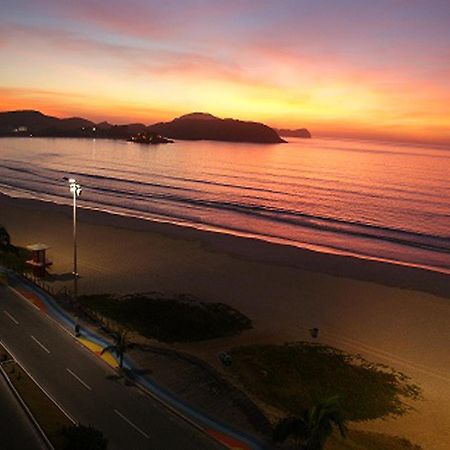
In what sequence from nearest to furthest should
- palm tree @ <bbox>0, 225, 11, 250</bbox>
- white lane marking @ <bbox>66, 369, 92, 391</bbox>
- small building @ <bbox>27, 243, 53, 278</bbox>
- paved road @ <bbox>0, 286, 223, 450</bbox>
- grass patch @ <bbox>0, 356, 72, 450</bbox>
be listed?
1. grass patch @ <bbox>0, 356, 72, 450</bbox>
2. paved road @ <bbox>0, 286, 223, 450</bbox>
3. white lane marking @ <bbox>66, 369, 92, 391</bbox>
4. small building @ <bbox>27, 243, 53, 278</bbox>
5. palm tree @ <bbox>0, 225, 11, 250</bbox>

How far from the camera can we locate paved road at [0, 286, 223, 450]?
18.0m

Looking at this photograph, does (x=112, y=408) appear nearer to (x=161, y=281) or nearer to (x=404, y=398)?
(x=404, y=398)

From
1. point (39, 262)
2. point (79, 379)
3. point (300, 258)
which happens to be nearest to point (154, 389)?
point (79, 379)

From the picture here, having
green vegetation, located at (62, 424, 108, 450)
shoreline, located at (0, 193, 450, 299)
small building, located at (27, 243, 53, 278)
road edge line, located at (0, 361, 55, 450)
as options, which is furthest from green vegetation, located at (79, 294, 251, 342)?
shoreline, located at (0, 193, 450, 299)

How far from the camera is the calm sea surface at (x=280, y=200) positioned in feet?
198

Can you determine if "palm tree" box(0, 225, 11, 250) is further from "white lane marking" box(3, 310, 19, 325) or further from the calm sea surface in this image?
the calm sea surface

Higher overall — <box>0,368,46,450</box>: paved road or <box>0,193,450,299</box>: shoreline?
<box>0,368,46,450</box>: paved road

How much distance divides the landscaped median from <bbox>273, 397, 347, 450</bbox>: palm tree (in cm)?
789

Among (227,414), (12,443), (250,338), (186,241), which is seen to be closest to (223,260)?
(186,241)

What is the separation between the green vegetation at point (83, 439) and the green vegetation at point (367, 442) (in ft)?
28.9

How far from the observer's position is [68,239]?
51531 millimetres

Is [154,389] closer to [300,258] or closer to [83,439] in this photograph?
[83,439]

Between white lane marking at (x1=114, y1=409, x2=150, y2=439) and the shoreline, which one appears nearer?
white lane marking at (x1=114, y1=409, x2=150, y2=439)

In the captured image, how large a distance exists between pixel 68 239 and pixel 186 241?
13.1 meters
